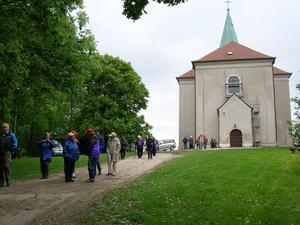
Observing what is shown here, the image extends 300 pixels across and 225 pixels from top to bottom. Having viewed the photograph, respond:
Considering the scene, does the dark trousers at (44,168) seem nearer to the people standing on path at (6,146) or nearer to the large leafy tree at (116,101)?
the people standing on path at (6,146)

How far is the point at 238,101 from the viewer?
168ft

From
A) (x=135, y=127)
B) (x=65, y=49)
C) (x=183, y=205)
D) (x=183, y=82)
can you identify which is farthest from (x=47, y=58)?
(x=183, y=82)

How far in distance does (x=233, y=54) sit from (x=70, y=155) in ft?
135

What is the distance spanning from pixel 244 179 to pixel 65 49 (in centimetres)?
941

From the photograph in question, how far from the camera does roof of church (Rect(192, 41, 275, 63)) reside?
54.1m

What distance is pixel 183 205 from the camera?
11.1 metres

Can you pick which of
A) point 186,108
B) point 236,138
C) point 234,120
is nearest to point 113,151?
point 234,120

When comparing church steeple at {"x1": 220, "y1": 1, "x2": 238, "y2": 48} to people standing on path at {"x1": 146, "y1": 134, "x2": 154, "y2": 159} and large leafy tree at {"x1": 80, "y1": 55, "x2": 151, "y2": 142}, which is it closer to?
large leafy tree at {"x1": 80, "y1": 55, "x2": 151, "y2": 142}

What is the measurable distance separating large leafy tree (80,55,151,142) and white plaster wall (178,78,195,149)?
4894mm

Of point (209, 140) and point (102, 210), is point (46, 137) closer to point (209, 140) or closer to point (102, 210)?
point (102, 210)

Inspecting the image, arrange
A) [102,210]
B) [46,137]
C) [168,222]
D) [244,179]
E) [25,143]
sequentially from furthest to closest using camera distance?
[25,143] → [46,137] → [244,179] → [102,210] → [168,222]

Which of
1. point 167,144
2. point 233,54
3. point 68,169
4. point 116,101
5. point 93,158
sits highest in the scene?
point 233,54

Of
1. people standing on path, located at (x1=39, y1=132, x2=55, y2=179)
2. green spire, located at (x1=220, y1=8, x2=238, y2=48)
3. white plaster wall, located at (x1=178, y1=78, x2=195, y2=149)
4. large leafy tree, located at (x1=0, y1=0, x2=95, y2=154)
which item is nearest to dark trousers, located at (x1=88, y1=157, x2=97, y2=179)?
people standing on path, located at (x1=39, y1=132, x2=55, y2=179)

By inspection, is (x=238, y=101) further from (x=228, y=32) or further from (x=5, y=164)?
(x=5, y=164)
